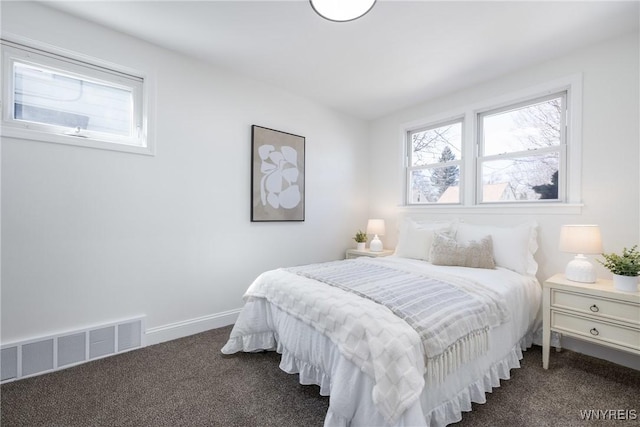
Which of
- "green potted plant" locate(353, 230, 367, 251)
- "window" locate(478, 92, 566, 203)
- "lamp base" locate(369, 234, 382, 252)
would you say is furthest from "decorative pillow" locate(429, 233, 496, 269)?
"green potted plant" locate(353, 230, 367, 251)

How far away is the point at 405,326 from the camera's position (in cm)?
135

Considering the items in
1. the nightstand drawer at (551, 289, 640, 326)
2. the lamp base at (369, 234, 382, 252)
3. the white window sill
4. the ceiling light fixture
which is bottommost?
the nightstand drawer at (551, 289, 640, 326)

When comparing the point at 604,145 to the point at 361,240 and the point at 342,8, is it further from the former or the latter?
the point at 361,240

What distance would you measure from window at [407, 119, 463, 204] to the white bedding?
125 centimetres

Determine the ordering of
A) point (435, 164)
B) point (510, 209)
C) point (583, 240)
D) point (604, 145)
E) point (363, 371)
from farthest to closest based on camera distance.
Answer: point (435, 164)
point (510, 209)
point (604, 145)
point (583, 240)
point (363, 371)

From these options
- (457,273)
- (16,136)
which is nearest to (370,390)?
(457,273)

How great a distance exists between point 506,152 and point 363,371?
108 inches

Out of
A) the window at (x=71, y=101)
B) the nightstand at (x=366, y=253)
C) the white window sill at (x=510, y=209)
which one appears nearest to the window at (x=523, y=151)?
the white window sill at (x=510, y=209)

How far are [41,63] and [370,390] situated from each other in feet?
9.79

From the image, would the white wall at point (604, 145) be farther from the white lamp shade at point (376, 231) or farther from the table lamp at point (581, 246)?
the white lamp shade at point (376, 231)

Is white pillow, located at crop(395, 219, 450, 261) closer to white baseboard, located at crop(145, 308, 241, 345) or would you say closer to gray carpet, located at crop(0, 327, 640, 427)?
gray carpet, located at crop(0, 327, 640, 427)

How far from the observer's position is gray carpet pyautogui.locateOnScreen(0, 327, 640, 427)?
5.06 ft

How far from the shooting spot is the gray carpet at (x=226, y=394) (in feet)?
5.06

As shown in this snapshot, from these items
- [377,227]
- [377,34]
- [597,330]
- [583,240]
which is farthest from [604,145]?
[377,227]
